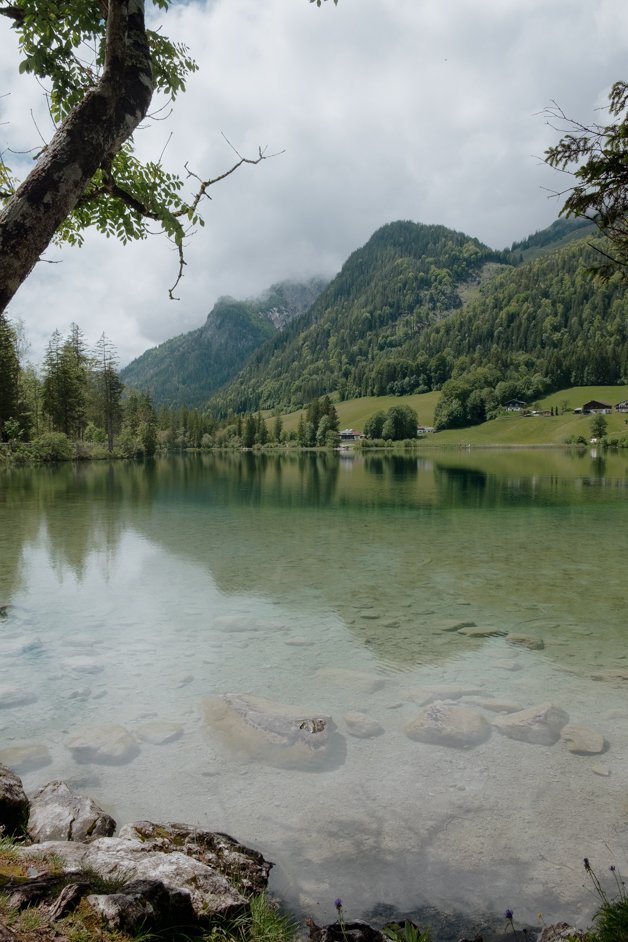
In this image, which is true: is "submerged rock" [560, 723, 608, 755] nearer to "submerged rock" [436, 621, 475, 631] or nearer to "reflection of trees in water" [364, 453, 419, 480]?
"submerged rock" [436, 621, 475, 631]

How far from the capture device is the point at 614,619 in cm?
1633

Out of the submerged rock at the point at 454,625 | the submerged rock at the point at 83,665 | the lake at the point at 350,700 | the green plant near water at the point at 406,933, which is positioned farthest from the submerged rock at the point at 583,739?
the submerged rock at the point at 83,665

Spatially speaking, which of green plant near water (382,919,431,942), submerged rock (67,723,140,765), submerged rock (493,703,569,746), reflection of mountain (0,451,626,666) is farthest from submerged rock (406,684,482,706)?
green plant near water (382,919,431,942)

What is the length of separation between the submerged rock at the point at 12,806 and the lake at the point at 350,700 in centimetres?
125

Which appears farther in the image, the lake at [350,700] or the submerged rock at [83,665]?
the submerged rock at [83,665]

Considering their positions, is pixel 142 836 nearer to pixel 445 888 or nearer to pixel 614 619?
pixel 445 888

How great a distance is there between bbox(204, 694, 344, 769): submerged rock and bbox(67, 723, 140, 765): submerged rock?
56.8 inches

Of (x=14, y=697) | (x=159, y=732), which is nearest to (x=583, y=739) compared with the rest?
(x=159, y=732)

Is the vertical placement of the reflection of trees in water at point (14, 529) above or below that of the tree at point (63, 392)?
below

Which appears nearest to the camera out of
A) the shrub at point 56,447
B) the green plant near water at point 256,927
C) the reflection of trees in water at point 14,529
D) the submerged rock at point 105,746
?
the green plant near water at point 256,927

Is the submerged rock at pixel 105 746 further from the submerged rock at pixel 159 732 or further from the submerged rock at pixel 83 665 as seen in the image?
the submerged rock at pixel 83 665

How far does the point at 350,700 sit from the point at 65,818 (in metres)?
5.95

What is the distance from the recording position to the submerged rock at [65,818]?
6184 millimetres

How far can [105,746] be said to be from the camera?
929 cm
